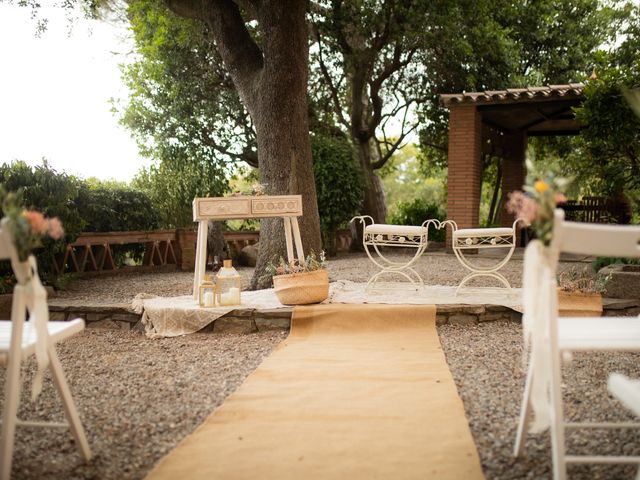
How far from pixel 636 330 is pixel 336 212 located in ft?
31.1

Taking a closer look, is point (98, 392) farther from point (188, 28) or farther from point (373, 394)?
point (188, 28)

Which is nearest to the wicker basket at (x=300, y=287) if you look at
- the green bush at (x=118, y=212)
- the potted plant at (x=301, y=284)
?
the potted plant at (x=301, y=284)

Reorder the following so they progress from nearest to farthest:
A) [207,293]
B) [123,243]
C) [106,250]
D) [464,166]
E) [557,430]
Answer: [557,430], [207,293], [106,250], [123,243], [464,166]

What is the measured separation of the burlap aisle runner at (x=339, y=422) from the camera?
2393mm

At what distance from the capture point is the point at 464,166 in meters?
11.1

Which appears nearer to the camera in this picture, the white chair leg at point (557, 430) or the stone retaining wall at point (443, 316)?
the white chair leg at point (557, 430)

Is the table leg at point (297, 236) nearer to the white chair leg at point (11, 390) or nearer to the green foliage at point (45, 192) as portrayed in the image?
the green foliage at point (45, 192)

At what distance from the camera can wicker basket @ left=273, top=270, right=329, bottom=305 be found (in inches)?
206

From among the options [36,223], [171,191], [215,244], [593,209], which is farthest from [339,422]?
[593,209]

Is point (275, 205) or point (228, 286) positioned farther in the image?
point (275, 205)

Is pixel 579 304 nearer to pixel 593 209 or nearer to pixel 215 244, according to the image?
pixel 215 244

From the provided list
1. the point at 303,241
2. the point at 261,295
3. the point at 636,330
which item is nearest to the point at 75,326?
the point at 636,330

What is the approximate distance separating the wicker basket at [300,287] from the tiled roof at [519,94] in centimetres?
627

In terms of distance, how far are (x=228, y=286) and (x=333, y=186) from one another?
21.4 ft
